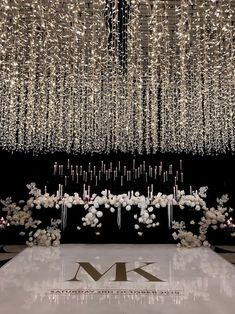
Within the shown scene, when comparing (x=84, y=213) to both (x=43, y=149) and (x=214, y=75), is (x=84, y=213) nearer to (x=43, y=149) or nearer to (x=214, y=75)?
(x=43, y=149)

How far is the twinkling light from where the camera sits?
19.5 feet

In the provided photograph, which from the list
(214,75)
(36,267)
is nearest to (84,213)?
(36,267)

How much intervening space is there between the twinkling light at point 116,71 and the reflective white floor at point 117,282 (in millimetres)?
3281

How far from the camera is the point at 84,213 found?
32.6ft

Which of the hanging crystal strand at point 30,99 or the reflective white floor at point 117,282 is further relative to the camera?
the hanging crystal strand at point 30,99

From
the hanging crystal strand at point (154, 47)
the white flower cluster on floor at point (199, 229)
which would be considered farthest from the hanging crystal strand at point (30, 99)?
the white flower cluster on floor at point (199, 229)

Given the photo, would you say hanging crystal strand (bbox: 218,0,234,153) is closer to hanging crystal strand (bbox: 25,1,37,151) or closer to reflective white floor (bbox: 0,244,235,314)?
hanging crystal strand (bbox: 25,1,37,151)

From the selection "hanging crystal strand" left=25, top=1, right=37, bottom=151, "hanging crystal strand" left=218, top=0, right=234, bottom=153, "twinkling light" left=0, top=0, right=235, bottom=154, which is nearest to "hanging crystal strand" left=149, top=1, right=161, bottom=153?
"twinkling light" left=0, top=0, right=235, bottom=154

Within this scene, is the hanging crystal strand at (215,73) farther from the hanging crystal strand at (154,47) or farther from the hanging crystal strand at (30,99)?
the hanging crystal strand at (30,99)

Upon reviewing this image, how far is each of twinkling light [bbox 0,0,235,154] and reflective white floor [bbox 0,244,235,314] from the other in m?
3.28

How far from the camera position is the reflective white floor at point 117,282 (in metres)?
4.54

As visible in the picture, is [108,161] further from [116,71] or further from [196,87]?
[116,71]

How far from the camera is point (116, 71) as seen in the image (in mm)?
7895

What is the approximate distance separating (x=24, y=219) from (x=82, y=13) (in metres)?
5.59
